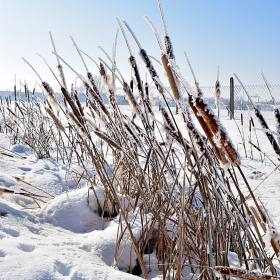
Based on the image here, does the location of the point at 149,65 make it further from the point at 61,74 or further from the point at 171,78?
the point at 61,74

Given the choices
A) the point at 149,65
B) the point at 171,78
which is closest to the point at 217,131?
the point at 171,78

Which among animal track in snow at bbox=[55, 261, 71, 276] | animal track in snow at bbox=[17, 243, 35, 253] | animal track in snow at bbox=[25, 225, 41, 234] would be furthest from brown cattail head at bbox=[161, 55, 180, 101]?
animal track in snow at bbox=[25, 225, 41, 234]

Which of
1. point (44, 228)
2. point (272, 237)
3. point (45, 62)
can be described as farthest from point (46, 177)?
point (272, 237)

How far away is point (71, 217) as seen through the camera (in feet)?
4.75

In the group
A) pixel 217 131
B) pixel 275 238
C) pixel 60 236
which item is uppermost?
pixel 217 131

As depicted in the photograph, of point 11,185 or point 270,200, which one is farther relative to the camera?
point 270,200

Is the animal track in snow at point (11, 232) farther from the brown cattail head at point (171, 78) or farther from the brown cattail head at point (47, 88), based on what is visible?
the brown cattail head at point (171, 78)

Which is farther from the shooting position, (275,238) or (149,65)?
(149,65)

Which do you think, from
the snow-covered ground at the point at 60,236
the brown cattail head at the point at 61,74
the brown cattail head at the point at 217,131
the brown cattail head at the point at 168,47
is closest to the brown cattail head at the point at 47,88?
the brown cattail head at the point at 61,74

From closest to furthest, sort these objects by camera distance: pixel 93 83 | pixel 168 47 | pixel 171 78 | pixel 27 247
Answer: pixel 171 78
pixel 168 47
pixel 27 247
pixel 93 83

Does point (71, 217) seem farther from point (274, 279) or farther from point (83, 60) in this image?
point (274, 279)

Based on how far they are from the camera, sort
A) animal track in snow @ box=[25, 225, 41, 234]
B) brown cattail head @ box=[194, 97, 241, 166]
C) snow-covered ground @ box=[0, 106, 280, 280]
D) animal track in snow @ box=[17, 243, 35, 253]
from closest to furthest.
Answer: brown cattail head @ box=[194, 97, 241, 166] → snow-covered ground @ box=[0, 106, 280, 280] → animal track in snow @ box=[17, 243, 35, 253] → animal track in snow @ box=[25, 225, 41, 234]

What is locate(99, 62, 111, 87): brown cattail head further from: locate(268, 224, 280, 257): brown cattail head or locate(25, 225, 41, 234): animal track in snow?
locate(268, 224, 280, 257): brown cattail head

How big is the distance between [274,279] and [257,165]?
9.11 ft
